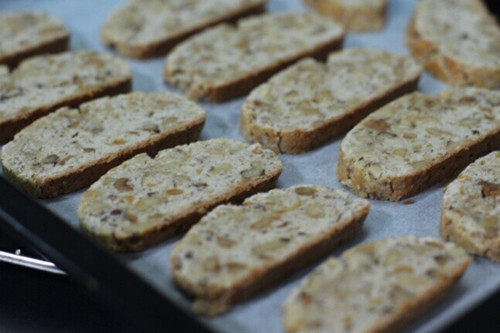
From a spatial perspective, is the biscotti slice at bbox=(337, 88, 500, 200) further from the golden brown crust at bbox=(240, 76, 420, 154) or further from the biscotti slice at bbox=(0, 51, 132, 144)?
the biscotti slice at bbox=(0, 51, 132, 144)

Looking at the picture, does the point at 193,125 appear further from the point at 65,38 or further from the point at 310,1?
the point at 310,1

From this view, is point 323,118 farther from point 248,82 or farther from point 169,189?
point 169,189

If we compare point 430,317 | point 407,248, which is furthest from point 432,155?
point 430,317

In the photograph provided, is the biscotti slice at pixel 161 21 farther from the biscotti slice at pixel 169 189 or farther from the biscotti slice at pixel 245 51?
the biscotti slice at pixel 169 189

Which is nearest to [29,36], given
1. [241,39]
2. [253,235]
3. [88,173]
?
[241,39]

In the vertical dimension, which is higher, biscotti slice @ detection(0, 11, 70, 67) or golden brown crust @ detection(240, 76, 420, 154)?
biscotti slice @ detection(0, 11, 70, 67)

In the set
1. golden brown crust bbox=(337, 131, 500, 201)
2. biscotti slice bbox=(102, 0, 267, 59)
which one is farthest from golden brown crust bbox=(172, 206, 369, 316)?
biscotti slice bbox=(102, 0, 267, 59)
